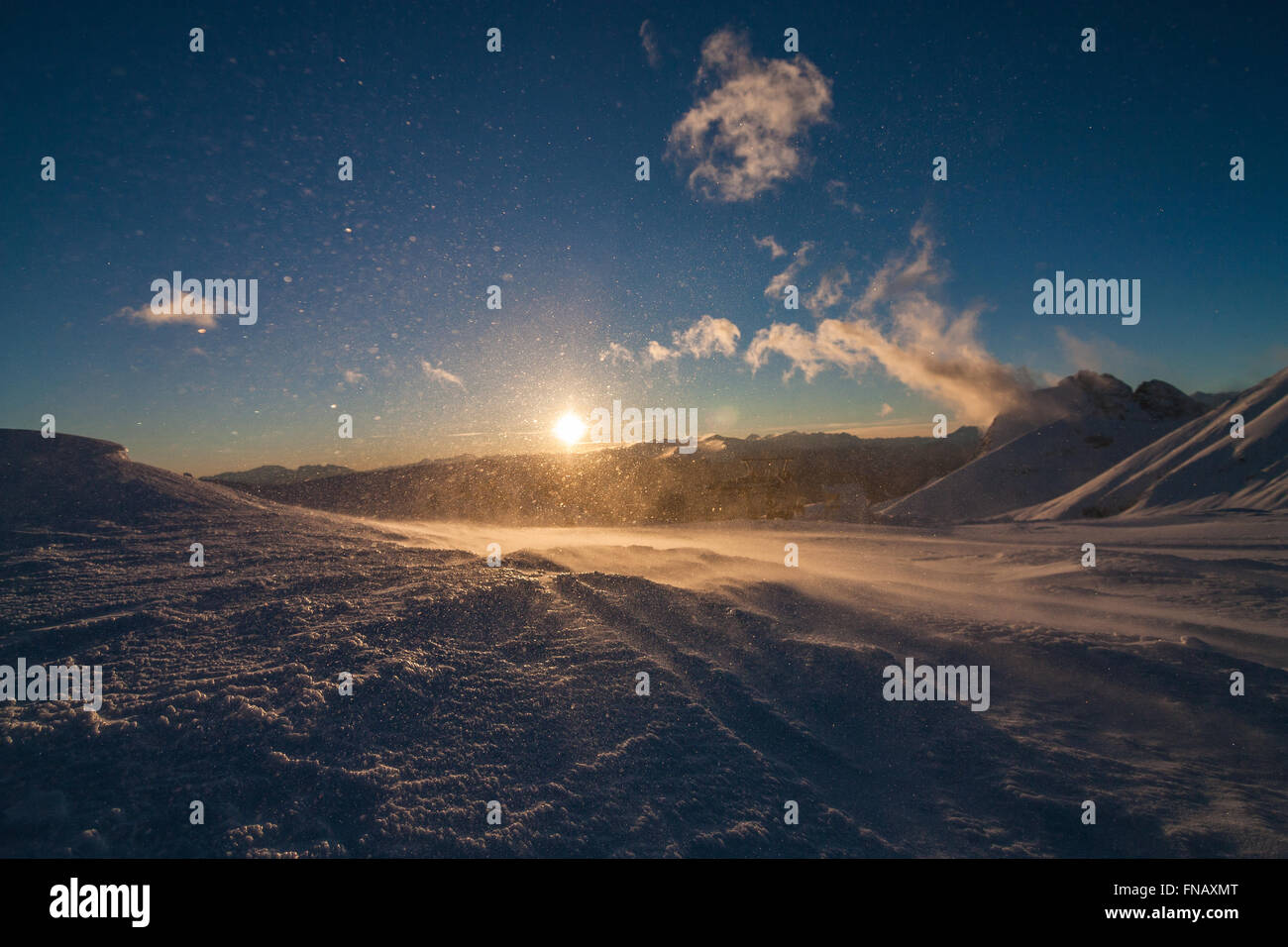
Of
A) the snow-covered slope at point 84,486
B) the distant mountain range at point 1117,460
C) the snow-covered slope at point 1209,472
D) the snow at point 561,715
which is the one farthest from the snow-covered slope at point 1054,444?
the snow-covered slope at point 84,486

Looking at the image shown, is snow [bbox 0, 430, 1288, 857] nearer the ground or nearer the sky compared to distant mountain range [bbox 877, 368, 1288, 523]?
nearer the ground

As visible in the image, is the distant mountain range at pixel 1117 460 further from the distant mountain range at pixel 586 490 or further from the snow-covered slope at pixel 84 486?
the snow-covered slope at pixel 84 486

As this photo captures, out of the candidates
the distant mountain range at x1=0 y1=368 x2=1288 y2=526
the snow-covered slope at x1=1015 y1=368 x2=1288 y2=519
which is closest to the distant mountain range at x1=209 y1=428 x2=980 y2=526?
the distant mountain range at x1=0 y1=368 x2=1288 y2=526

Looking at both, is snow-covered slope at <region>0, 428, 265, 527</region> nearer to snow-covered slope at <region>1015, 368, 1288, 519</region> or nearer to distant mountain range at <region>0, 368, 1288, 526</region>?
distant mountain range at <region>0, 368, 1288, 526</region>

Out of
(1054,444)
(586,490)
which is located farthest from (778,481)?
(1054,444)
